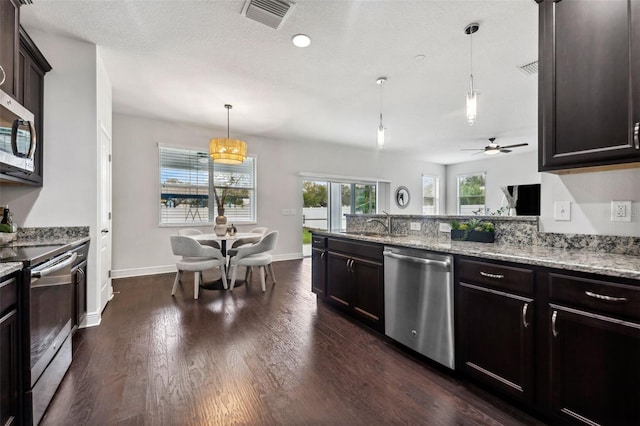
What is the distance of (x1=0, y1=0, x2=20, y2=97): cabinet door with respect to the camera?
1.73 metres

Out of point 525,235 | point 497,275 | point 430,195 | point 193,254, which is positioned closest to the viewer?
point 497,275

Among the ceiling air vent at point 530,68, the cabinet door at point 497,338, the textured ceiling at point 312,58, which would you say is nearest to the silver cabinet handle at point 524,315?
the cabinet door at point 497,338

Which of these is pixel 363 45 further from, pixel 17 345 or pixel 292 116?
pixel 17 345

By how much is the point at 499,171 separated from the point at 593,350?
8425 mm

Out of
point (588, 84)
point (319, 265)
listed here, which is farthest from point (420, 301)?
point (588, 84)

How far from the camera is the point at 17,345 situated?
1375mm

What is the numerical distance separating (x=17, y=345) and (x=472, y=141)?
7787mm

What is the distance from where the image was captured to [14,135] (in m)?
1.83

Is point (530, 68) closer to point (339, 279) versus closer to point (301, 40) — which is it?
point (301, 40)

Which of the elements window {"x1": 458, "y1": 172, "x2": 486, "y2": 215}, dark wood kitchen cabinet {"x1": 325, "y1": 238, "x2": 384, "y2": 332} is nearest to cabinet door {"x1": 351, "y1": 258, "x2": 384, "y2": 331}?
dark wood kitchen cabinet {"x1": 325, "y1": 238, "x2": 384, "y2": 332}

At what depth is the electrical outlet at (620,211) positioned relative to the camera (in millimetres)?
1654

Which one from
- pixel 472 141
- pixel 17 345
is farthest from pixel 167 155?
pixel 472 141

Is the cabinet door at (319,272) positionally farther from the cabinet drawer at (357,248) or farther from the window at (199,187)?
the window at (199,187)

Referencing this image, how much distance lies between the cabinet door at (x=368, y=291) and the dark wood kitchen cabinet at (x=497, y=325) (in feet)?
2.38
